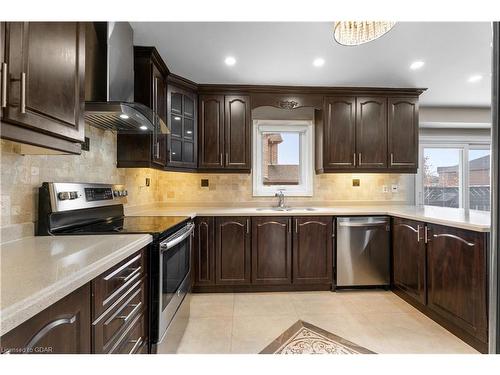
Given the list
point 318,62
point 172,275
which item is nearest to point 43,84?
point 172,275

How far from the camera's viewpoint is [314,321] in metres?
2.19

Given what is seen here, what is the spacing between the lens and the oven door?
1553 mm

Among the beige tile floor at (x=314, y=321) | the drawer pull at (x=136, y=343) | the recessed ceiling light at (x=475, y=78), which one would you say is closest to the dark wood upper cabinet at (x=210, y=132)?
the beige tile floor at (x=314, y=321)

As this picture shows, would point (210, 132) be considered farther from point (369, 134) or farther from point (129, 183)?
point (369, 134)

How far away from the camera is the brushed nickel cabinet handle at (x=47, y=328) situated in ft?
2.08

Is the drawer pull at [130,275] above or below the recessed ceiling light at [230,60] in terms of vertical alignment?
below

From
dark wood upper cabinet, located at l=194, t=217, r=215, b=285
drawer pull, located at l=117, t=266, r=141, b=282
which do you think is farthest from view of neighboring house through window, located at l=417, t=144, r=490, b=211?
drawer pull, located at l=117, t=266, r=141, b=282

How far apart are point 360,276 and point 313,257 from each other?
1.86ft

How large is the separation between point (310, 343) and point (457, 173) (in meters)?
4.13

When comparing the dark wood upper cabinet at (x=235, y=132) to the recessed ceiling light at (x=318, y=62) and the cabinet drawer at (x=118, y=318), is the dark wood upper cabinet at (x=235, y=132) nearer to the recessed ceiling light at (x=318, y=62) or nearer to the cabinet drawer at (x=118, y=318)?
the recessed ceiling light at (x=318, y=62)

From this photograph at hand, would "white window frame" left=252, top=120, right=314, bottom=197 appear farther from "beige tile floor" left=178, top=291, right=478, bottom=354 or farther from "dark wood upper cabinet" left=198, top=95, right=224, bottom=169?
"beige tile floor" left=178, top=291, right=478, bottom=354

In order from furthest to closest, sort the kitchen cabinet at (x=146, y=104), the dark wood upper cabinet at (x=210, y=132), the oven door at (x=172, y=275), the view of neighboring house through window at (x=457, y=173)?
the view of neighboring house through window at (x=457, y=173)
the dark wood upper cabinet at (x=210, y=132)
the kitchen cabinet at (x=146, y=104)
the oven door at (x=172, y=275)

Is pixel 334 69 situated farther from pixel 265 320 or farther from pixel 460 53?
pixel 265 320

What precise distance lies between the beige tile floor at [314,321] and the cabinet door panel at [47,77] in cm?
165
